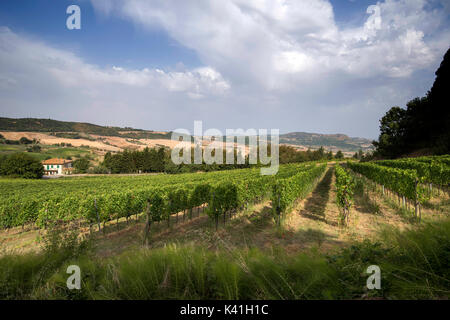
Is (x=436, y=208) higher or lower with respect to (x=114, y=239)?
higher

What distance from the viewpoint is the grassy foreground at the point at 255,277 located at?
1797 millimetres

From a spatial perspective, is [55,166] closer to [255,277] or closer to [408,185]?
[255,277]

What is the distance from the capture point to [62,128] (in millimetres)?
153750

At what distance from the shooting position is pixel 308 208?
45.8 feet

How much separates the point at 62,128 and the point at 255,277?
199 meters

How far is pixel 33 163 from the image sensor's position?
5928 cm

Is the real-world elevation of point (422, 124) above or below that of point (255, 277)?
above

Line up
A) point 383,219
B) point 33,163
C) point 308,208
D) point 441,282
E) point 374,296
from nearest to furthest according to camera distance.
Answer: point 374,296
point 441,282
point 383,219
point 308,208
point 33,163

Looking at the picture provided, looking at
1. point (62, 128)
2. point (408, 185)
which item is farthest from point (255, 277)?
point (62, 128)
